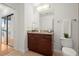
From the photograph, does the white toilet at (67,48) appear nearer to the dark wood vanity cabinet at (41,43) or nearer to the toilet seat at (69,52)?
the toilet seat at (69,52)

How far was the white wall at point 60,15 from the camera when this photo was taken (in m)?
1.96

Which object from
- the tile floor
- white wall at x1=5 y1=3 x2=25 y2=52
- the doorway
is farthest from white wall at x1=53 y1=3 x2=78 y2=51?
the doorway

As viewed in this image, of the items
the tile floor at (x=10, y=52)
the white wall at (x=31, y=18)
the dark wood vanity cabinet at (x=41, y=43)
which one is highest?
the white wall at (x=31, y=18)

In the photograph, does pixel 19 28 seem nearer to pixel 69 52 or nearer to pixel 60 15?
pixel 60 15

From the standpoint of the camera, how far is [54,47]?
199 cm

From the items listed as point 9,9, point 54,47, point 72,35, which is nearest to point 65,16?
point 72,35

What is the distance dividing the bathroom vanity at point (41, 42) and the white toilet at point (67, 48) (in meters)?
0.17

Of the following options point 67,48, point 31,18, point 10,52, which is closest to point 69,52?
point 67,48

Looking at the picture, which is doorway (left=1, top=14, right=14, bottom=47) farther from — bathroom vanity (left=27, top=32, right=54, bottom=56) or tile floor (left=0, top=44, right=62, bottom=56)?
bathroom vanity (left=27, top=32, right=54, bottom=56)

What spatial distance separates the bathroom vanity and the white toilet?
175 millimetres

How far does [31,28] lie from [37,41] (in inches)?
8.5

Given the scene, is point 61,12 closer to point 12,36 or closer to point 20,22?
point 20,22

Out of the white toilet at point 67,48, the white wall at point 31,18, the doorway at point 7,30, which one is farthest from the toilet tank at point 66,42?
the doorway at point 7,30

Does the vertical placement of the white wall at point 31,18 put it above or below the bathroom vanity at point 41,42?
above
